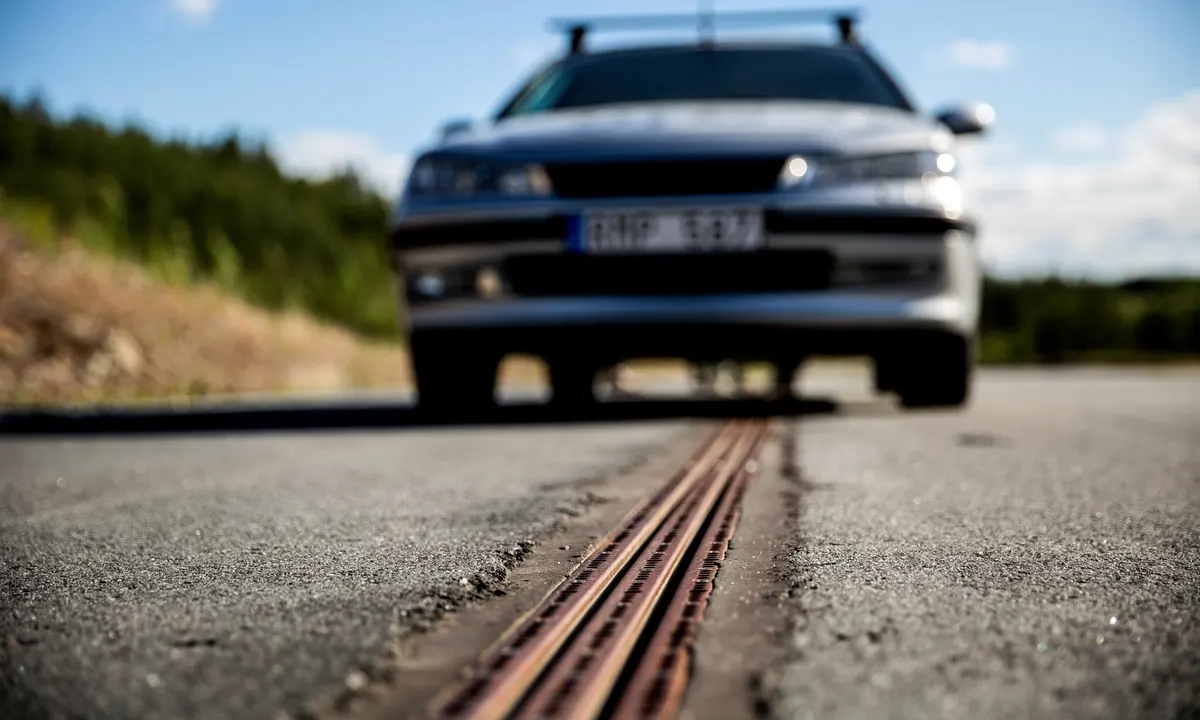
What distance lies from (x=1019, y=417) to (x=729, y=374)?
8.05 metres

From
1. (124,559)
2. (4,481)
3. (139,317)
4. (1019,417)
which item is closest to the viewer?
(124,559)

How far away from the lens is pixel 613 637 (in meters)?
1.64

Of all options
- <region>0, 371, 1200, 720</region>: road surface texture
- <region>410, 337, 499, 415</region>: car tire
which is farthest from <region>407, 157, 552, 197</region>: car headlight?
<region>0, 371, 1200, 720</region>: road surface texture

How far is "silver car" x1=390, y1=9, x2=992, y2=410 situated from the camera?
16.3 ft

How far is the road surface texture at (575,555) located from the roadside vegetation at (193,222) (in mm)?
6387

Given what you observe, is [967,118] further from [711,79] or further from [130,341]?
[130,341]

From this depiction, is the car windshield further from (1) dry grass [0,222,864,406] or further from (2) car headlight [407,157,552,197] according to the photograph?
(1) dry grass [0,222,864,406]

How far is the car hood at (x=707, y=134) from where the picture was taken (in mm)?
4996

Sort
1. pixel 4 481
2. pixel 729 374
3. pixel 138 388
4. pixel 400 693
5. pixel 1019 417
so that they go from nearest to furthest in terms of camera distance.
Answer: pixel 400 693 → pixel 4 481 → pixel 1019 417 → pixel 138 388 → pixel 729 374

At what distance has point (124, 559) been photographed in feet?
7.78

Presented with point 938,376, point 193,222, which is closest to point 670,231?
point 938,376

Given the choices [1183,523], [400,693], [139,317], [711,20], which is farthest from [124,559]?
[139,317]

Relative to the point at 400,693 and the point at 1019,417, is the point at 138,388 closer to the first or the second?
the point at 1019,417

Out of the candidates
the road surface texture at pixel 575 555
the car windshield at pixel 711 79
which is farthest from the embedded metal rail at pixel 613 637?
the car windshield at pixel 711 79
